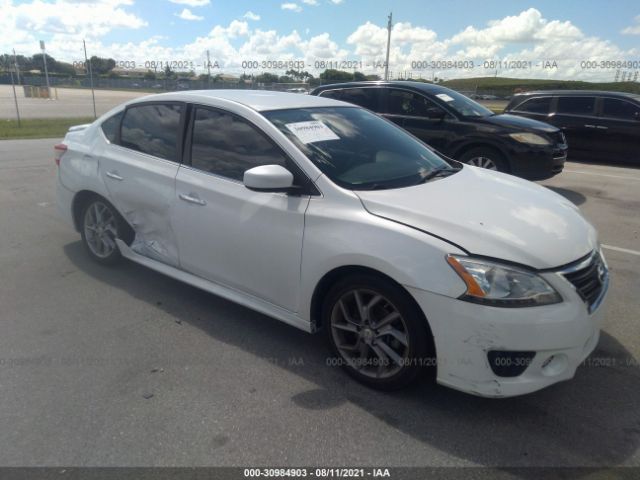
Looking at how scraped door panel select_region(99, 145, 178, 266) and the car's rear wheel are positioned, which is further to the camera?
the car's rear wheel

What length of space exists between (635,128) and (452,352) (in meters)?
10.0

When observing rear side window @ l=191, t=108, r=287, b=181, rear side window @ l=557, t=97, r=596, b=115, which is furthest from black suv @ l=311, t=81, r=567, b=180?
rear side window @ l=191, t=108, r=287, b=181

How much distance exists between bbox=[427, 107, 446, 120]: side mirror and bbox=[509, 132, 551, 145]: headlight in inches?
42.8

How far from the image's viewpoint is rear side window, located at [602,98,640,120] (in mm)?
10414

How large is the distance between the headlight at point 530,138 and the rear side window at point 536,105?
4658mm

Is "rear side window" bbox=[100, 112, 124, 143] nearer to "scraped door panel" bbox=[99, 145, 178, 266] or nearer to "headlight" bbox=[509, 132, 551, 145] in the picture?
"scraped door panel" bbox=[99, 145, 178, 266]

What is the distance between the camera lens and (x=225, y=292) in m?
3.64

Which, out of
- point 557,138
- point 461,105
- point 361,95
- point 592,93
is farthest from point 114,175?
point 592,93

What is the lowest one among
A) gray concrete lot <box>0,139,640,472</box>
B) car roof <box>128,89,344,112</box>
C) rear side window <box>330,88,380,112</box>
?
gray concrete lot <box>0,139,640,472</box>

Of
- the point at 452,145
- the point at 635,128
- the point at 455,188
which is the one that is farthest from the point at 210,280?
the point at 635,128

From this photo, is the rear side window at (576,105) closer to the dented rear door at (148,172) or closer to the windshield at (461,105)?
the windshield at (461,105)

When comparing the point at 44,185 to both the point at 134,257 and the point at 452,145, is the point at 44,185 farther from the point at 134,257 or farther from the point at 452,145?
the point at 452,145

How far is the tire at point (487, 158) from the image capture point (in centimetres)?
771

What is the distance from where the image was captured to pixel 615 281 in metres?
4.64
